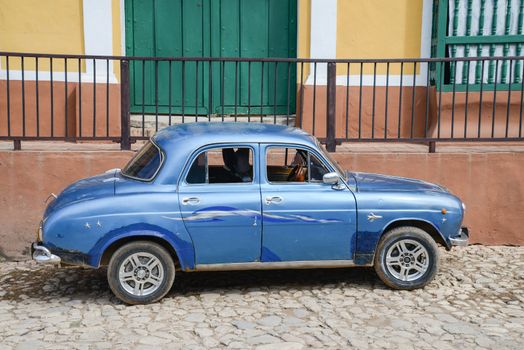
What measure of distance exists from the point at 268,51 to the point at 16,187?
417 centimetres

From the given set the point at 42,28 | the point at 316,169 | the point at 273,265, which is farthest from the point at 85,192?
the point at 42,28

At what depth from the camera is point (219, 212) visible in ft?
20.7

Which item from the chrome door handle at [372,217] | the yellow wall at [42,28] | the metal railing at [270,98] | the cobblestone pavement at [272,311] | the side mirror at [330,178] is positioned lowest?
the cobblestone pavement at [272,311]

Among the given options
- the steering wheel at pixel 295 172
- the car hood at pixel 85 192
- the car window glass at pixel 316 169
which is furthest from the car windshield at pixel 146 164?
the car window glass at pixel 316 169

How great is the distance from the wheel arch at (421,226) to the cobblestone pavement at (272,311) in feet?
1.56

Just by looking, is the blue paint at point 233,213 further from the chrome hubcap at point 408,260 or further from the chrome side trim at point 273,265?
the chrome hubcap at point 408,260

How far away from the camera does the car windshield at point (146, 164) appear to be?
6.43 metres

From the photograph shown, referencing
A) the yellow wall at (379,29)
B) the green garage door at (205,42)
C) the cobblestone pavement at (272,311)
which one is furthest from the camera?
the green garage door at (205,42)

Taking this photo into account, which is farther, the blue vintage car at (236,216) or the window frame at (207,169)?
the window frame at (207,169)

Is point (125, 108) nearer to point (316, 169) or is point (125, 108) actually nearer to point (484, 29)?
point (316, 169)

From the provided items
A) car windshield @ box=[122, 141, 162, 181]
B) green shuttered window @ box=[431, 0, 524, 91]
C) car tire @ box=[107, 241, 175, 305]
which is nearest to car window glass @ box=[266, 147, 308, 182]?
car windshield @ box=[122, 141, 162, 181]

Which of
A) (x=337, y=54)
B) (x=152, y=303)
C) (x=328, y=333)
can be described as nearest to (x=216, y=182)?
(x=152, y=303)

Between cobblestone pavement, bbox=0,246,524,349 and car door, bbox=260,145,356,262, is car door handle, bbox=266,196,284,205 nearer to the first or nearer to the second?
car door, bbox=260,145,356,262

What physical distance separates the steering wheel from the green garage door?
3563mm
